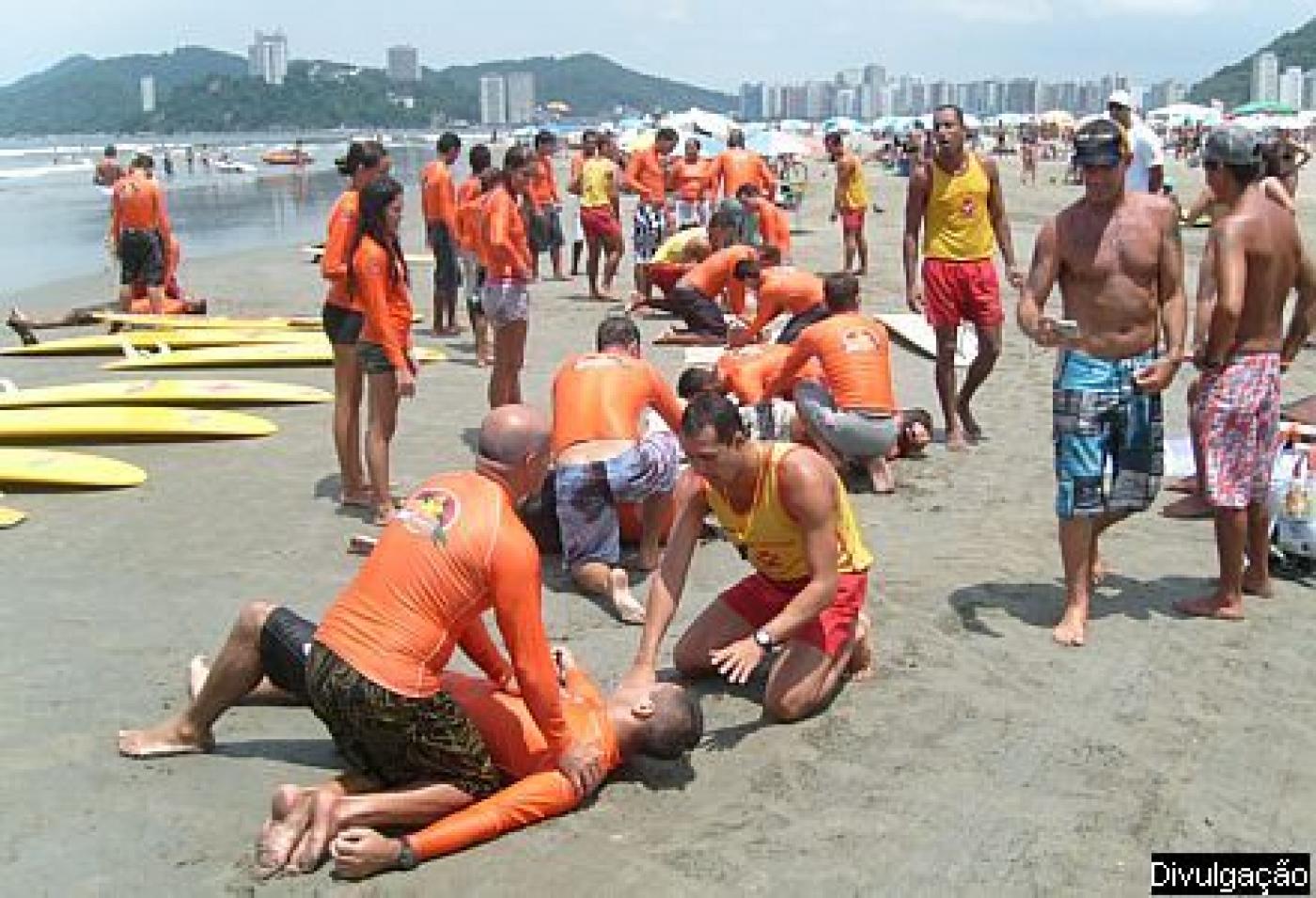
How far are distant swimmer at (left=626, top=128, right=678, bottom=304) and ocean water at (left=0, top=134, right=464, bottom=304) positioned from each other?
2.79m

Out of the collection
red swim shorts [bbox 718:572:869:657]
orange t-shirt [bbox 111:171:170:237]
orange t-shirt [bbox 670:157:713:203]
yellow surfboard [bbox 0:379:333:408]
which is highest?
orange t-shirt [bbox 670:157:713:203]

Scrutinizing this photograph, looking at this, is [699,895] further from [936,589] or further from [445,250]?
[445,250]

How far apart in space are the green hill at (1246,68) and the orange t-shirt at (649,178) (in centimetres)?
14446

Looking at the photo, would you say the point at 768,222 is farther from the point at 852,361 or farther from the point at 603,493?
the point at 603,493

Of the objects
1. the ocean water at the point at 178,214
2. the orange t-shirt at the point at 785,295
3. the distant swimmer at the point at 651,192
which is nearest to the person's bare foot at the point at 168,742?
the orange t-shirt at the point at 785,295

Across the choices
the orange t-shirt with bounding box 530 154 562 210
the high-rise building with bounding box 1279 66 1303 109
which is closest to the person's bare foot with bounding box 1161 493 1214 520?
the orange t-shirt with bounding box 530 154 562 210

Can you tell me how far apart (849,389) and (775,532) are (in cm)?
275

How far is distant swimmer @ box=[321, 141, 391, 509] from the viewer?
648cm


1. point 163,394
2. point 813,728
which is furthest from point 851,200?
point 813,728

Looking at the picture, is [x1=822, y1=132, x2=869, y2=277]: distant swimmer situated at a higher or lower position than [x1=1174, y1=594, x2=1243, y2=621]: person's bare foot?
higher

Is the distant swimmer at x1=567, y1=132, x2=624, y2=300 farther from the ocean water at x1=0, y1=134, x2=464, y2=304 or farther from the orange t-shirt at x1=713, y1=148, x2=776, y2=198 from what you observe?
the ocean water at x1=0, y1=134, x2=464, y2=304

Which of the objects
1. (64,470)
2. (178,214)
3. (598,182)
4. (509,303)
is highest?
(598,182)

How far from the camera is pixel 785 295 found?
8898 mm

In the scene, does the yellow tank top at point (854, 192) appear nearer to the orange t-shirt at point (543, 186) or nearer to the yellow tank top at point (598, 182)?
the yellow tank top at point (598, 182)
